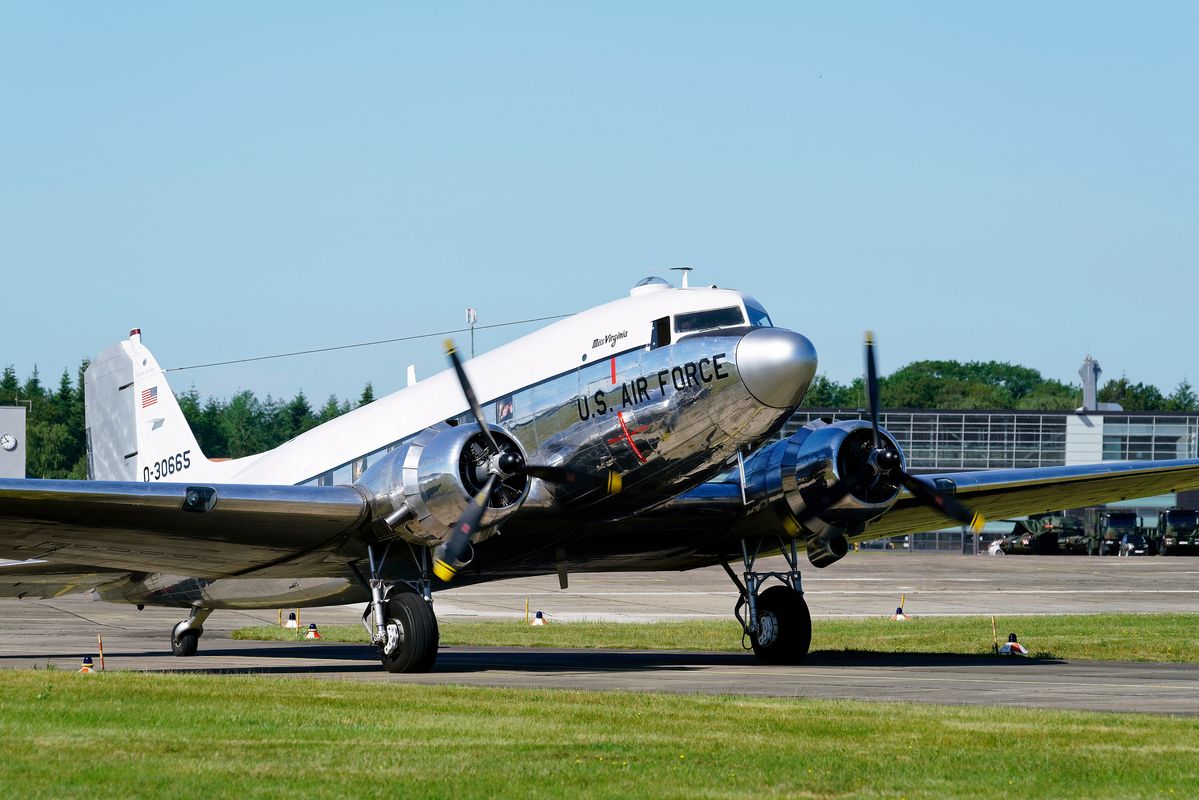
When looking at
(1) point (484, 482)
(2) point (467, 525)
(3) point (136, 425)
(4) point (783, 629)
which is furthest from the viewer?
(3) point (136, 425)

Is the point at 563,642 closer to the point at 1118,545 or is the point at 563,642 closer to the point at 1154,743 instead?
the point at 1154,743

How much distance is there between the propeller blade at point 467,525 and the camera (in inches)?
723

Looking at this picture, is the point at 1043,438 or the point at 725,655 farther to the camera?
the point at 1043,438

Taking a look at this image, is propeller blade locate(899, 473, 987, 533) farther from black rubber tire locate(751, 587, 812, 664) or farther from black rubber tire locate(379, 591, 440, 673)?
black rubber tire locate(379, 591, 440, 673)

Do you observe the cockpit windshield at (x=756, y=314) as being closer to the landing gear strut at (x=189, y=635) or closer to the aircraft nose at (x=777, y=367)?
the aircraft nose at (x=777, y=367)

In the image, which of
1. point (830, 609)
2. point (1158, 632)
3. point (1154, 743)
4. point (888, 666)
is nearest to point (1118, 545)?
point (830, 609)

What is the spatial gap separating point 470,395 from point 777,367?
13.0 ft

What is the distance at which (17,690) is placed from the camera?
588 inches

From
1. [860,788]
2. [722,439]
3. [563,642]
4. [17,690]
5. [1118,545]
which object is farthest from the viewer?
[1118,545]

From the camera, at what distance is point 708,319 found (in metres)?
19.2

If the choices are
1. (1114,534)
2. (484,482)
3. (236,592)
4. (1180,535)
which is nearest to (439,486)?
(484,482)

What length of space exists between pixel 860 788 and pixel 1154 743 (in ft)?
9.84

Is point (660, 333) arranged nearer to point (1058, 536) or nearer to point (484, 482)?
point (484, 482)

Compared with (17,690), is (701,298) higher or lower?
higher
